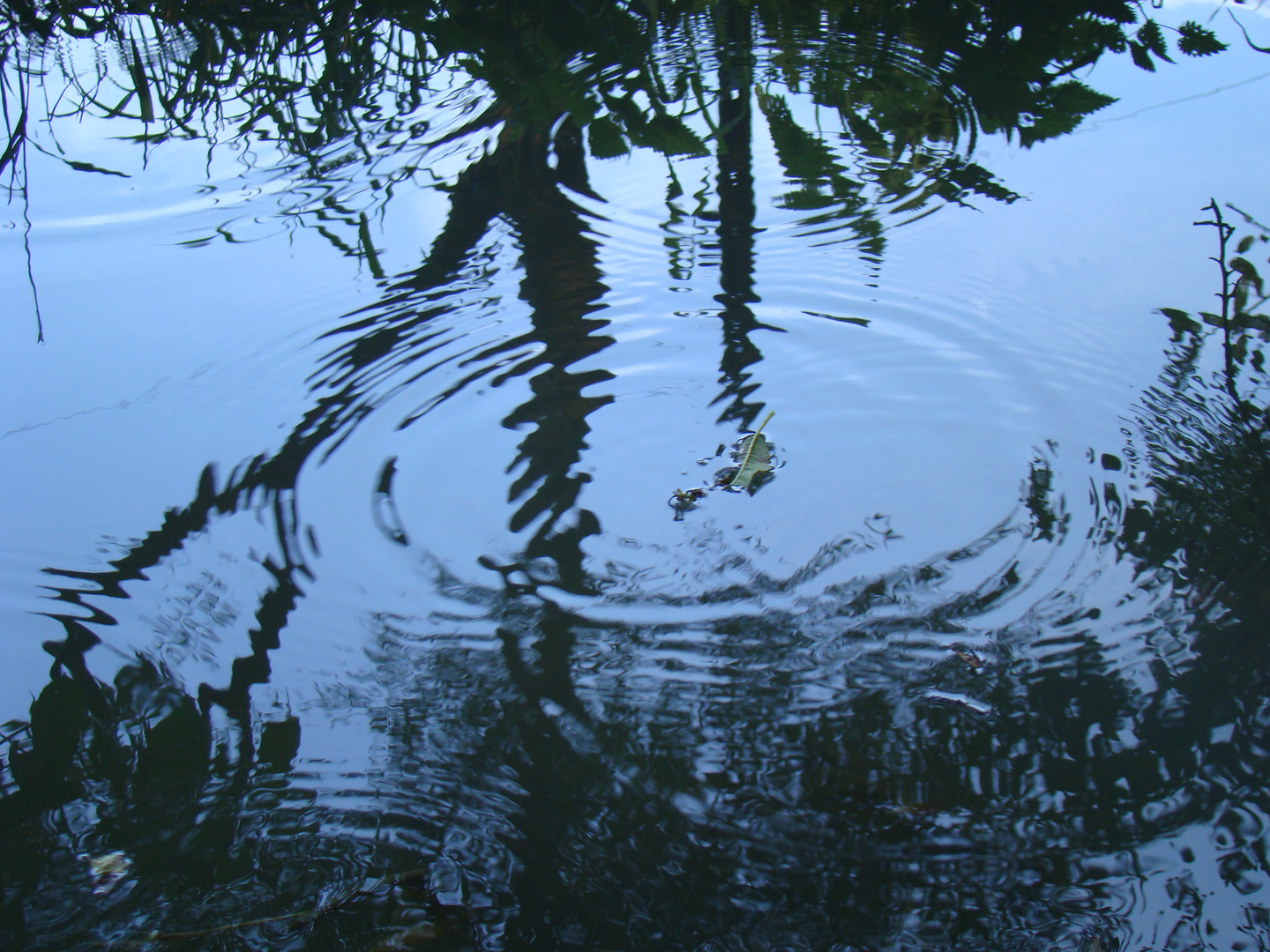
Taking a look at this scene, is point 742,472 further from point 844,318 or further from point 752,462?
point 844,318

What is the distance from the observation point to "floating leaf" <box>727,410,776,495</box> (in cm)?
156

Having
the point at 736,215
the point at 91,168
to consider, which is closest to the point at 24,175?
the point at 91,168

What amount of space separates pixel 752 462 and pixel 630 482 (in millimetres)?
209

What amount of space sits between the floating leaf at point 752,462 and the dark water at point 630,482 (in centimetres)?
1

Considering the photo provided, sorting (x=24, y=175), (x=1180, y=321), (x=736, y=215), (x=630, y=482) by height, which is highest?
(x=24, y=175)

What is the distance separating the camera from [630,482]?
5.20 feet

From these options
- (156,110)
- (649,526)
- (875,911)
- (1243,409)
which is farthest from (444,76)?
(875,911)

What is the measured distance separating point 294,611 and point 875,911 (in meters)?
0.89

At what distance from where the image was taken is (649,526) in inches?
59.0

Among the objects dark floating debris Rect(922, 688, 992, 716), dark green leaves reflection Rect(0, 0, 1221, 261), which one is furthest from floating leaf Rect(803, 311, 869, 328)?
dark floating debris Rect(922, 688, 992, 716)

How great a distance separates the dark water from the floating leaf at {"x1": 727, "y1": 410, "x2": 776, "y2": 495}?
13 mm

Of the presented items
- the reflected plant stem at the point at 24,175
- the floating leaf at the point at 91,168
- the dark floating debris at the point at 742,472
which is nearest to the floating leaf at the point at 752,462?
the dark floating debris at the point at 742,472

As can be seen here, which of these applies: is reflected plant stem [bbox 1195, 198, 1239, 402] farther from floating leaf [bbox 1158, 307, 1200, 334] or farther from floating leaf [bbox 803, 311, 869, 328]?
floating leaf [bbox 803, 311, 869, 328]

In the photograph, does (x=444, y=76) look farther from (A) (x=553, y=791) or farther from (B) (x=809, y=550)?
(A) (x=553, y=791)
